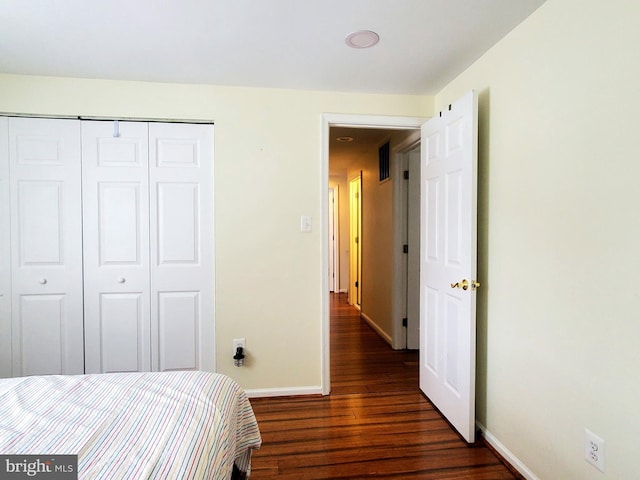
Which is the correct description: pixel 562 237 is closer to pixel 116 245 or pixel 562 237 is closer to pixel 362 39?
pixel 362 39

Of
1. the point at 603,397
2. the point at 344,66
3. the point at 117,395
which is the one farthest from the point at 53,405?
the point at 344,66

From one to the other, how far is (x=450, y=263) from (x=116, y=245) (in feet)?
7.48

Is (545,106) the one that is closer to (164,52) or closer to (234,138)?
(234,138)

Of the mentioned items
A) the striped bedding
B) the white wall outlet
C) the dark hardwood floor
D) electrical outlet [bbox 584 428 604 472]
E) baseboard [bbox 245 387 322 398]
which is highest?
the white wall outlet

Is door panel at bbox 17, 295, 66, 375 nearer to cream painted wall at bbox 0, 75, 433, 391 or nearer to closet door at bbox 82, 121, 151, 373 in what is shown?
closet door at bbox 82, 121, 151, 373

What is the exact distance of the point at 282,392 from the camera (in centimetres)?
247

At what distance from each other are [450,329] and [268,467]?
51.6 inches

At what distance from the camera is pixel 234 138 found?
94.0 inches

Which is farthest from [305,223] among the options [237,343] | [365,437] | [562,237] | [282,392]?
[562,237]

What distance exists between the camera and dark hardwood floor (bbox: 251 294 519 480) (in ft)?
5.59

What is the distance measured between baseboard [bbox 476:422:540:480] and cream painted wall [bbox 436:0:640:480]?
32 mm

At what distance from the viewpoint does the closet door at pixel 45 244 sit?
224cm

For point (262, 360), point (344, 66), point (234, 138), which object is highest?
point (344, 66)

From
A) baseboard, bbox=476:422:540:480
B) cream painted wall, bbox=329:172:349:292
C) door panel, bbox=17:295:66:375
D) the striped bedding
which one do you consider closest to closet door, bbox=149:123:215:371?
door panel, bbox=17:295:66:375
